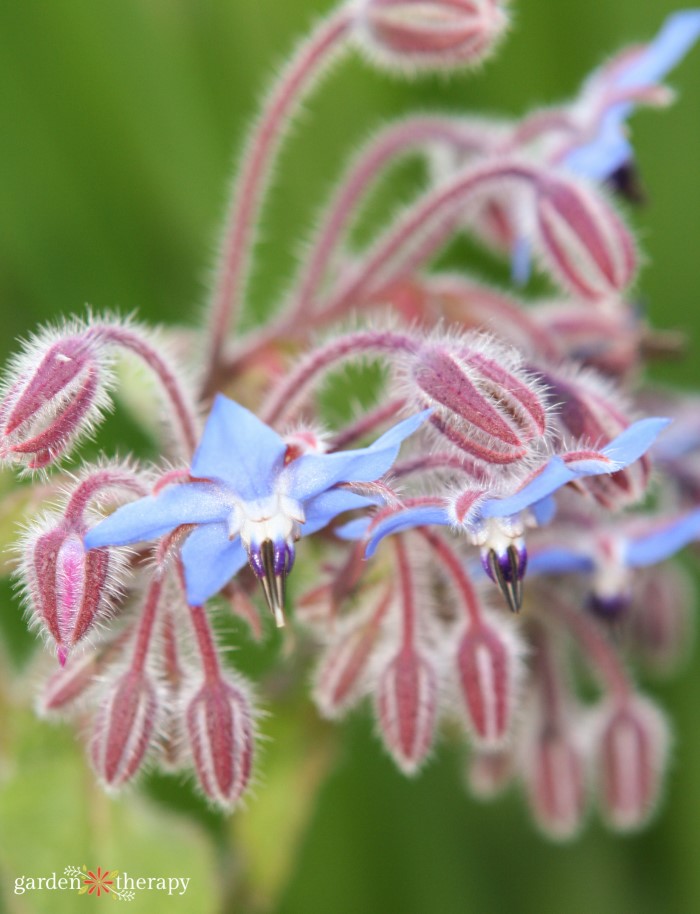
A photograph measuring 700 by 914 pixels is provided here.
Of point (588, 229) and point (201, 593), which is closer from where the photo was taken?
point (201, 593)

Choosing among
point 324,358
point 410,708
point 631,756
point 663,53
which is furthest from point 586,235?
point 631,756

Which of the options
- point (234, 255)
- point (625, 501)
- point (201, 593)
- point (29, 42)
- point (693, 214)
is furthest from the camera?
point (693, 214)

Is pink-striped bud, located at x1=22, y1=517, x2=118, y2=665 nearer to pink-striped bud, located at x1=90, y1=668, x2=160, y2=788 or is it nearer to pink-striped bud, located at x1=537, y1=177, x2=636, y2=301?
pink-striped bud, located at x1=90, y1=668, x2=160, y2=788

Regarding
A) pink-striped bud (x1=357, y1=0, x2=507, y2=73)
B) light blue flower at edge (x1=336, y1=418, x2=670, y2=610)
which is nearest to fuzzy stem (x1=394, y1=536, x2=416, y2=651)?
light blue flower at edge (x1=336, y1=418, x2=670, y2=610)

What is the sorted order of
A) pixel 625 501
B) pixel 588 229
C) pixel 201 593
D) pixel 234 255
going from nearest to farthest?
pixel 201 593 → pixel 625 501 → pixel 588 229 → pixel 234 255

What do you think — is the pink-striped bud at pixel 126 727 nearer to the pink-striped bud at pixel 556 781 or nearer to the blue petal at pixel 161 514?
the blue petal at pixel 161 514

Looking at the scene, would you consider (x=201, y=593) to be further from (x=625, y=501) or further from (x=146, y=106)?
(x=146, y=106)

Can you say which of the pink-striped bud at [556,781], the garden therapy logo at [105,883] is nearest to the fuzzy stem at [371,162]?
the pink-striped bud at [556,781]

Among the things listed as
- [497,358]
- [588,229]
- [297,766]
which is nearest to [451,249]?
[588,229]
